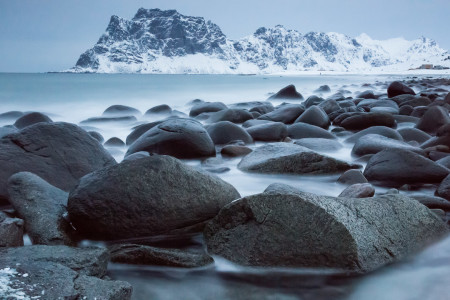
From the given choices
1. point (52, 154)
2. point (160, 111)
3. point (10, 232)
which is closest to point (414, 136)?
point (52, 154)

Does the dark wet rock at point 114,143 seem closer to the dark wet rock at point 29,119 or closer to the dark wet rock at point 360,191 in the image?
the dark wet rock at point 29,119

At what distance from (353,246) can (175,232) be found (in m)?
0.92

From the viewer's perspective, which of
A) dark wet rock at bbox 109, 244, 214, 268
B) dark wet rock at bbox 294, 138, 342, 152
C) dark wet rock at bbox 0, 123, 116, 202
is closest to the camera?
dark wet rock at bbox 109, 244, 214, 268

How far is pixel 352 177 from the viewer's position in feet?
10.7

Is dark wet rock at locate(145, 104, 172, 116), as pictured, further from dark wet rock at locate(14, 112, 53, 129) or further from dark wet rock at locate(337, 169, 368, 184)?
dark wet rock at locate(337, 169, 368, 184)

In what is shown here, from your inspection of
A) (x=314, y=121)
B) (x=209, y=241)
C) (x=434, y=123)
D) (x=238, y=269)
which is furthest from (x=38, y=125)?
(x=434, y=123)

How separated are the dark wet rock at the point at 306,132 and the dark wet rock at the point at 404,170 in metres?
1.99

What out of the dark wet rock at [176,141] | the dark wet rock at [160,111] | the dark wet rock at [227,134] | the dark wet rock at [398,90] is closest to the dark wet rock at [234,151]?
the dark wet rock at [176,141]

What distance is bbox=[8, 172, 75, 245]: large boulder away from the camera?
2041mm

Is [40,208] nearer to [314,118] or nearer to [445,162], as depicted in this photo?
[445,162]

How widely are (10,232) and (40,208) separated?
35 cm

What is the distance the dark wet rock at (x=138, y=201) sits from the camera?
215 centimetres

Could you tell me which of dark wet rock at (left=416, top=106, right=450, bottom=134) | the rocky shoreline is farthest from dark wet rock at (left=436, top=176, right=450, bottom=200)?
dark wet rock at (left=416, top=106, right=450, bottom=134)

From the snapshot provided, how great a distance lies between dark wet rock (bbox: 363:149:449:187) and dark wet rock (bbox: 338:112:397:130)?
2754 millimetres
